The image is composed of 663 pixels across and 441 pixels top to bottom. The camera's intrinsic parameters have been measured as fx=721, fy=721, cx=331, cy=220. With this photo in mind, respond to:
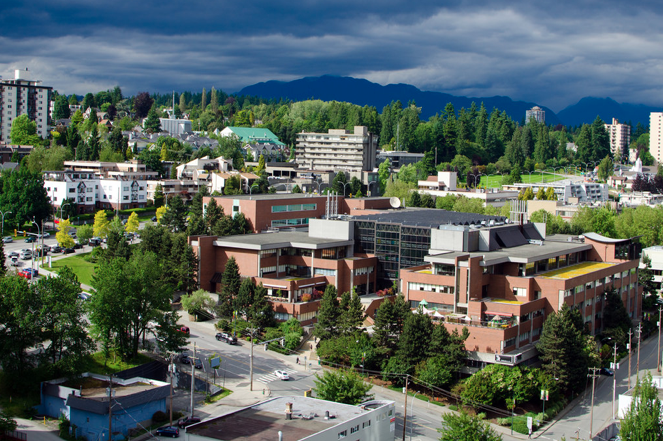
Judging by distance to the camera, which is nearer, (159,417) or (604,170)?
(159,417)

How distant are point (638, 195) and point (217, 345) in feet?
433

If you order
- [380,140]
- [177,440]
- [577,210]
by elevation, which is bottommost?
[177,440]

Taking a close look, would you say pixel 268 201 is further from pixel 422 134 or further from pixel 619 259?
pixel 422 134

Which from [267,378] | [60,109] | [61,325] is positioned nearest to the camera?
[61,325]

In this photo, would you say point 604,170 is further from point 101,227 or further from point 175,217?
point 101,227

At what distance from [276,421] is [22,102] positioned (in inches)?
5946

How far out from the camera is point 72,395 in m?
46.1

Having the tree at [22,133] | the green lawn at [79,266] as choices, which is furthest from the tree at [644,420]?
the tree at [22,133]

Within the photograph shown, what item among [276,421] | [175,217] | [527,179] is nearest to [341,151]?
[527,179]

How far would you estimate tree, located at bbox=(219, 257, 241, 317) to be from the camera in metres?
67.7

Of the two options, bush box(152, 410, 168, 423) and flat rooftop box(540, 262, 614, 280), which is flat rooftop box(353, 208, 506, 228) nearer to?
flat rooftop box(540, 262, 614, 280)

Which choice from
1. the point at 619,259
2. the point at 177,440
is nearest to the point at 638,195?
the point at 619,259

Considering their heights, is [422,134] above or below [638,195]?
above

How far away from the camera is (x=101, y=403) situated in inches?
1769
